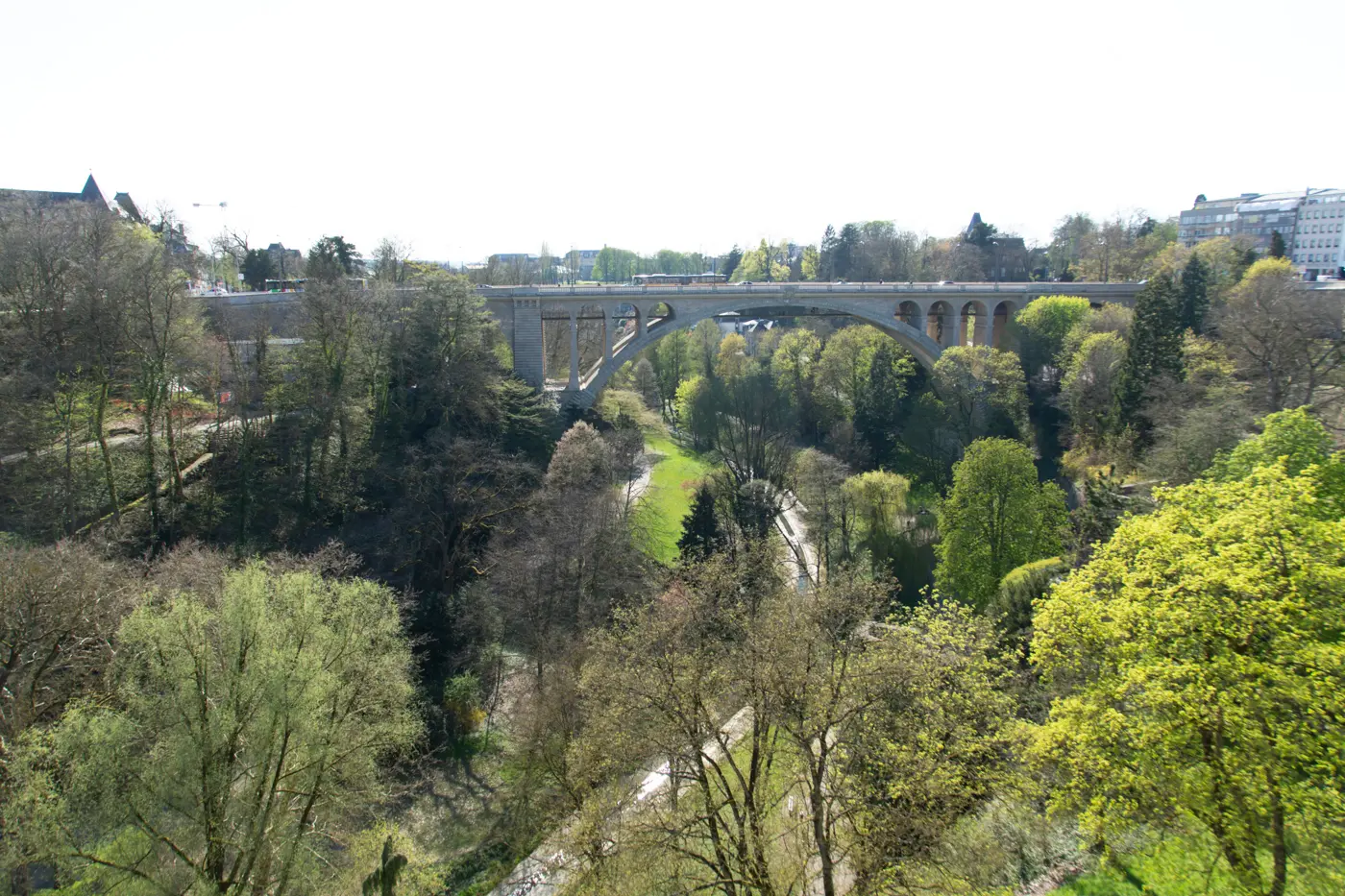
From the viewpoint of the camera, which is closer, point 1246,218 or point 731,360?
point 731,360

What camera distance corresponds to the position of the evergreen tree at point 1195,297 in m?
29.5

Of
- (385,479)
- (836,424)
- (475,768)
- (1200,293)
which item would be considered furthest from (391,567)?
(1200,293)

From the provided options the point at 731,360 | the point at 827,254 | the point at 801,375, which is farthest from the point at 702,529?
the point at 827,254

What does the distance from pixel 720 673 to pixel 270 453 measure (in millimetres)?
16633

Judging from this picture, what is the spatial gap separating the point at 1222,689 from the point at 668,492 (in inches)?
867

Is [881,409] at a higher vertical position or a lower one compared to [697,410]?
higher

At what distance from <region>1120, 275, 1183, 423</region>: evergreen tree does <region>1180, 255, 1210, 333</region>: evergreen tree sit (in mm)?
5479

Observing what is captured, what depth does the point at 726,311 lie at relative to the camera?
32.6m

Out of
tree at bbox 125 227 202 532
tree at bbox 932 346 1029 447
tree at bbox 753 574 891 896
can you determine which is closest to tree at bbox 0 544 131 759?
tree at bbox 125 227 202 532

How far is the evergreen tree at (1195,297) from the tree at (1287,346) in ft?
15.7

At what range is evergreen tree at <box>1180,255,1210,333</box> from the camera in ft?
96.6

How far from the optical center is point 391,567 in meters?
19.6

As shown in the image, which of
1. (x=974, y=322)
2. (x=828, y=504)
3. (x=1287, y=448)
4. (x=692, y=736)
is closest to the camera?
(x=692, y=736)

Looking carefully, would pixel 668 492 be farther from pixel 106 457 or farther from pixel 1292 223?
pixel 1292 223
